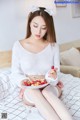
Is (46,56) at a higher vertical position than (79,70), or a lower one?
higher

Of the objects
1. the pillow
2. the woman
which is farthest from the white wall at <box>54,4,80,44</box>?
the woman

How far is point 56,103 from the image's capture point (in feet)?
4.89

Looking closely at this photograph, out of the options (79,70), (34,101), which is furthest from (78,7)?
(34,101)

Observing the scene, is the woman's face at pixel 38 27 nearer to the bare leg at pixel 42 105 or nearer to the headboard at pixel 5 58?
the bare leg at pixel 42 105

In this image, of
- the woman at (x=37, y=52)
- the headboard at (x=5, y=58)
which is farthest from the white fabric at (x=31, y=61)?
the headboard at (x=5, y=58)

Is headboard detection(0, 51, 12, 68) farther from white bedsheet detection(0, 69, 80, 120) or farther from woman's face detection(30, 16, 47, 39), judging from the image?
woman's face detection(30, 16, 47, 39)

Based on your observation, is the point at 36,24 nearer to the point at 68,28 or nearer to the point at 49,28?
the point at 49,28

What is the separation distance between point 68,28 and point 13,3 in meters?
1.13

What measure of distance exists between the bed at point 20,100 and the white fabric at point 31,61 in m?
0.19

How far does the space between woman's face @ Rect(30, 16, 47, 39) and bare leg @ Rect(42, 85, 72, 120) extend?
1.40 feet

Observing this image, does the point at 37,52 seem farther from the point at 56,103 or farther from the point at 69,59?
the point at 69,59

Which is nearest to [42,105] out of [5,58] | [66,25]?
[5,58]

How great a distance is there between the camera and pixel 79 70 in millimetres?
2590

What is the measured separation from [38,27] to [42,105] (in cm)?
62
